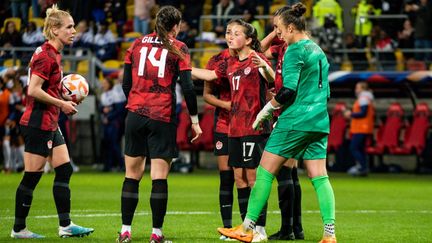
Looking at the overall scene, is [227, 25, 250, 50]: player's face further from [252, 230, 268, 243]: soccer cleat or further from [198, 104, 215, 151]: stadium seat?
[198, 104, 215, 151]: stadium seat

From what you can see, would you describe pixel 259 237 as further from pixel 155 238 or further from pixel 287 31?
pixel 287 31

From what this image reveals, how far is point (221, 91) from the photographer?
1201 cm

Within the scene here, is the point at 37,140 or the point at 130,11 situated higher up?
the point at 130,11

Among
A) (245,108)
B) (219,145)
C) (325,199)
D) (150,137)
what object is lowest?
(325,199)

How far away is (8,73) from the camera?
2662 cm

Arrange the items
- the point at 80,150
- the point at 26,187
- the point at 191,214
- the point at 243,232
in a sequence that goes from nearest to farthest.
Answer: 1. the point at 243,232
2. the point at 26,187
3. the point at 191,214
4. the point at 80,150

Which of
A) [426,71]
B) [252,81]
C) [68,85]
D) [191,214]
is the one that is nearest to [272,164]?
[252,81]

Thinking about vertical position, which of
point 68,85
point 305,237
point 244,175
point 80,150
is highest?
point 68,85

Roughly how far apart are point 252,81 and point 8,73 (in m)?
16.3

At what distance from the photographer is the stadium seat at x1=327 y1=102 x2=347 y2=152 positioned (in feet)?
86.6

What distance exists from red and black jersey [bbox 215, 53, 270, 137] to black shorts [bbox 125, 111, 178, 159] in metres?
0.99

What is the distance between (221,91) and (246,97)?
678 mm

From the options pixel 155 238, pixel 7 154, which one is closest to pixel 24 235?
pixel 155 238

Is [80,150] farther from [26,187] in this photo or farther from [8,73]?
[26,187]
